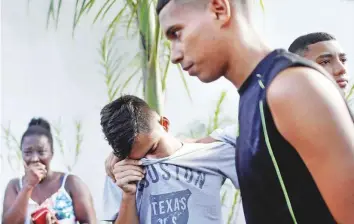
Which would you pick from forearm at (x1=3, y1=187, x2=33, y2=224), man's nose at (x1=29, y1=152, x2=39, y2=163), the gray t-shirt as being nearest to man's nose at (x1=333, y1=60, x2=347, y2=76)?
the gray t-shirt

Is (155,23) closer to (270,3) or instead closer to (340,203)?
(270,3)

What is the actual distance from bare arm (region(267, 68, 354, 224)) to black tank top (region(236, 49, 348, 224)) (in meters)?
0.02

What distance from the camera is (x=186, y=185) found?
5.49 ft

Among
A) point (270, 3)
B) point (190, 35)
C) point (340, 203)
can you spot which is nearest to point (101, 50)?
point (270, 3)

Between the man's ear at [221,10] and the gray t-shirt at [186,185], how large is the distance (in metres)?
0.89

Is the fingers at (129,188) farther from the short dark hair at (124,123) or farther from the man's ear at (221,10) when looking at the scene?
the man's ear at (221,10)

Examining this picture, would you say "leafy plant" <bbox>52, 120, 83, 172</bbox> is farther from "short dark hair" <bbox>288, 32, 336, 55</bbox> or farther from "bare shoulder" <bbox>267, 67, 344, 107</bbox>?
"bare shoulder" <bbox>267, 67, 344, 107</bbox>

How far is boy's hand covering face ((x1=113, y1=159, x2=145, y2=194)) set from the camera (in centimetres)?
161

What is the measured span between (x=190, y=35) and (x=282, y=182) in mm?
250

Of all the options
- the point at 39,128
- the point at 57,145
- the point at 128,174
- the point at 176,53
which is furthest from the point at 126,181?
the point at 57,145

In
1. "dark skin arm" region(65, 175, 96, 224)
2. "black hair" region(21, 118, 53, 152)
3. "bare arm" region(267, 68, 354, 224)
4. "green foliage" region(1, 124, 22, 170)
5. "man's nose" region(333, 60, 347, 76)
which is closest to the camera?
"bare arm" region(267, 68, 354, 224)

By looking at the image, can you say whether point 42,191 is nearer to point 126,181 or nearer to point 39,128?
point 39,128

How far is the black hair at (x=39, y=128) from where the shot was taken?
3029 millimetres

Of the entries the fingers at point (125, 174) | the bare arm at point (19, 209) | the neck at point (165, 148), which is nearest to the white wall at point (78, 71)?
the bare arm at point (19, 209)
